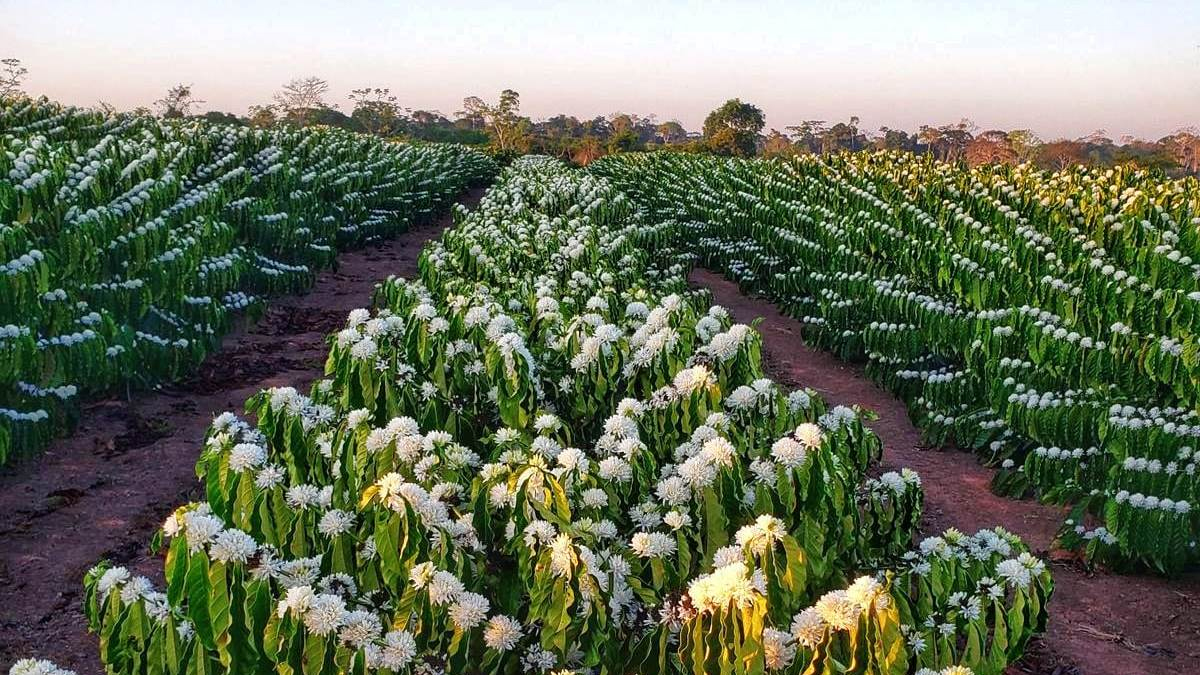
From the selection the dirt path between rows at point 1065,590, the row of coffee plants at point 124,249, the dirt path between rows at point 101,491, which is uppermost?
the row of coffee plants at point 124,249

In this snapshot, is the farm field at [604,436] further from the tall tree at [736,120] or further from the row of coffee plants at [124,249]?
the tall tree at [736,120]

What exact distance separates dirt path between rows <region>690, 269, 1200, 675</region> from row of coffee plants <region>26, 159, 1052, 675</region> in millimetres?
2570

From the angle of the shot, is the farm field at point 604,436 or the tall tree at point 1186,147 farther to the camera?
the tall tree at point 1186,147

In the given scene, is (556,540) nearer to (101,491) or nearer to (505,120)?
(101,491)

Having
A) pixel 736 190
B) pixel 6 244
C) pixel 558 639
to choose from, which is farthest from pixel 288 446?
pixel 736 190

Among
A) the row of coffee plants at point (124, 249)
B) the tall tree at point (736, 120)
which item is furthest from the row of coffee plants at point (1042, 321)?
the tall tree at point (736, 120)

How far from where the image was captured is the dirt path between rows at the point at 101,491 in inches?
195

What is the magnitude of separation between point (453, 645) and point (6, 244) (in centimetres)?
536

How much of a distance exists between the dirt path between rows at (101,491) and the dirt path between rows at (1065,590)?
5.33 meters

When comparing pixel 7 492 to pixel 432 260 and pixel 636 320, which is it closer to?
pixel 432 260

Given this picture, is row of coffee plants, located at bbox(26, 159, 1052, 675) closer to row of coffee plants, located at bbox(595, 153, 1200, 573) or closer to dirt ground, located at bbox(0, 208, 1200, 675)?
dirt ground, located at bbox(0, 208, 1200, 675)

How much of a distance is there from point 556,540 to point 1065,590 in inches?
188

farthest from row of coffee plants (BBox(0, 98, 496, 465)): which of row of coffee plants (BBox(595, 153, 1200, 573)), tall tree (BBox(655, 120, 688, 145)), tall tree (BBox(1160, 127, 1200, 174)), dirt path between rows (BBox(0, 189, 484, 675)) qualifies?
tall tree (BBox(655, 120, 688, 145))

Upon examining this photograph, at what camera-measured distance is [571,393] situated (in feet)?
14.0
